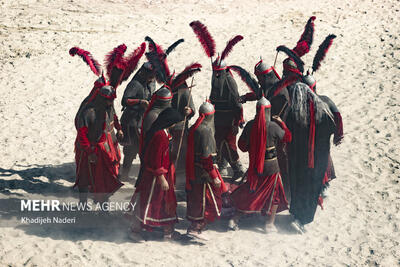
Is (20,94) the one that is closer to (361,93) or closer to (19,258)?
(19,258)

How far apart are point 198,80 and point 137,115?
4278mm

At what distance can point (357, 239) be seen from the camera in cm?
768

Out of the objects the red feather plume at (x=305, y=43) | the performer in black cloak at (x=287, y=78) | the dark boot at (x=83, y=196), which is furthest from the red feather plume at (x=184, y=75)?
the red feather plume at (x=305, y=43)

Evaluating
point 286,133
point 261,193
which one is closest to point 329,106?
point 286,133

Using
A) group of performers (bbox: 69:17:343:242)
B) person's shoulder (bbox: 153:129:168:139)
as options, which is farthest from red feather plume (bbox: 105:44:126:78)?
person's shoulder (bbox: 153:129:168:139)

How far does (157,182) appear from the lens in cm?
725

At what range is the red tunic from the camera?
7109 millimetres

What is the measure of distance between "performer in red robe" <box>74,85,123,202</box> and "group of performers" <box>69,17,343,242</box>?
0.05 ft

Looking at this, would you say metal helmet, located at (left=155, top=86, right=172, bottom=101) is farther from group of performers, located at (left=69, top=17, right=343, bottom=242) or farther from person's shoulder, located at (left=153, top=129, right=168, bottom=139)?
person's shoulder, located at (left=153, top=129, right=168, bottom=139)

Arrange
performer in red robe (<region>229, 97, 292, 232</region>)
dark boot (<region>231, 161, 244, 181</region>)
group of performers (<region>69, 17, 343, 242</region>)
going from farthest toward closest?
dark boot (<region>231, 161, 244, 181</region>) → performer in red robe (<region>229, 97, 292, 232</region>) → group of performers (<region>69, 17, 343, 242</region>)

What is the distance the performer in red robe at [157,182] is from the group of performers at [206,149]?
0.01m

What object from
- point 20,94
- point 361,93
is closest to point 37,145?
point 20,94

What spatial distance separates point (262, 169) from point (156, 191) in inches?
59.8

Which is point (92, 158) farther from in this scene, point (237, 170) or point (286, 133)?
point (286, 133)
